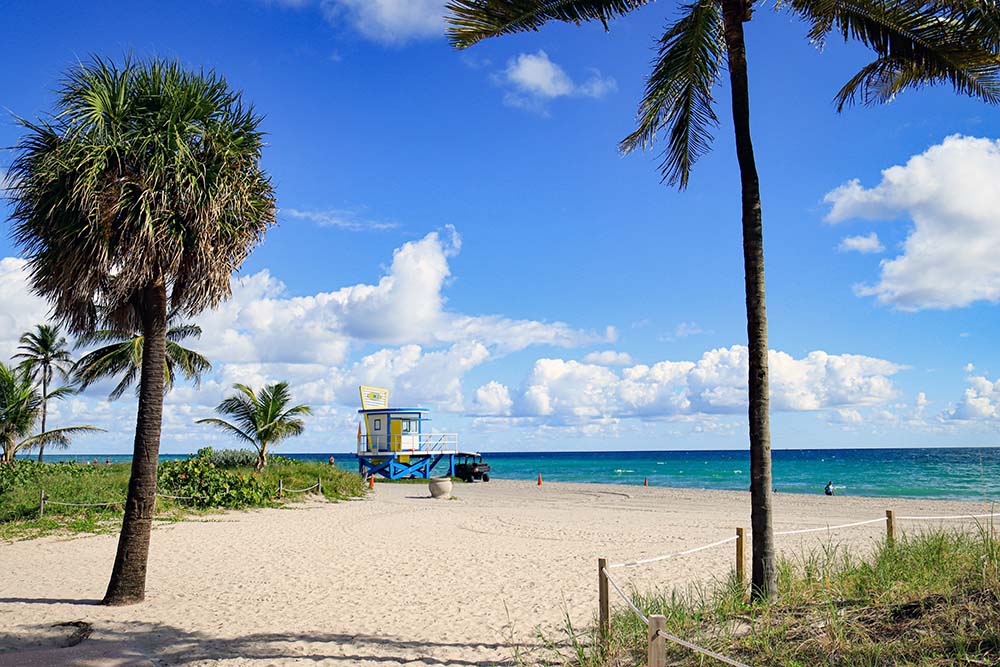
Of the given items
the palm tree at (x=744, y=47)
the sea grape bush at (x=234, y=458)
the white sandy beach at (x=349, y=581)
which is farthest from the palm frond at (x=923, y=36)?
the sea grape bush at (x=234, y=458)

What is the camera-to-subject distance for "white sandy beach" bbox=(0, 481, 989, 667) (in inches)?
309

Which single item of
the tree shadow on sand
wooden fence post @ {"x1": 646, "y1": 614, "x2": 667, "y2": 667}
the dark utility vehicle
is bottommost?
the dark utility vehicle

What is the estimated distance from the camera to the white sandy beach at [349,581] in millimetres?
7855

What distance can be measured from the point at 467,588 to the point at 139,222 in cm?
684

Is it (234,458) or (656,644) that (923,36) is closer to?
(656,644)

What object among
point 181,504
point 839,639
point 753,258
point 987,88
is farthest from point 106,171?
point 181,504

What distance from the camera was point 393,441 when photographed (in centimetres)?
4269

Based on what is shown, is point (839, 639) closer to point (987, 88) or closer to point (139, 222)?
point (987, 88)

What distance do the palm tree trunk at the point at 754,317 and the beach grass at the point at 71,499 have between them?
1546 cm

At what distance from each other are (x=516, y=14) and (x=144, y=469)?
7.53 meters

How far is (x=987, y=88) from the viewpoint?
24.5 feet

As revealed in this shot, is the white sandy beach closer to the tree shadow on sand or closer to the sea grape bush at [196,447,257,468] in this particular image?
the tree shadow on sand

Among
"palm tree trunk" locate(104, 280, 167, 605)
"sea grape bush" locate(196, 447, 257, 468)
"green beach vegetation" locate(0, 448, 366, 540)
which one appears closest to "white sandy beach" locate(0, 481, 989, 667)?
"palm tree trunk" locate(104, 280, 167, 605)

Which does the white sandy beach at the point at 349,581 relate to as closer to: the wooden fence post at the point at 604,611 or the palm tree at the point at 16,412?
the wooden fence post at the point at 604,611
